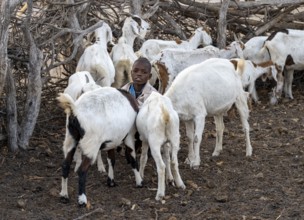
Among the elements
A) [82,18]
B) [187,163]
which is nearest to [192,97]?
[187,163]

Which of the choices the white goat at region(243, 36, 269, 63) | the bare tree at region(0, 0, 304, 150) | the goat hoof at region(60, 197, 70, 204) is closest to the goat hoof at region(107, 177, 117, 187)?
the goat hoof at region(60, 197, 70, 204)

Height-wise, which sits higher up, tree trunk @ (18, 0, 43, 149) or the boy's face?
the boy's face

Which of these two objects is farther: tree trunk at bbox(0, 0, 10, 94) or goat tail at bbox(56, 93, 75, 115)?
tree trunk at bbox(0, 0, 10, 94)

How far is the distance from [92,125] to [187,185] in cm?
144

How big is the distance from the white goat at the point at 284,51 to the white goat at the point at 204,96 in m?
3.30

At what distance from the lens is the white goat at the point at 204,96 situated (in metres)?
8.82

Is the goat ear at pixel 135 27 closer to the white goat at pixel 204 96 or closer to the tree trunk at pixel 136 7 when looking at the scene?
the tree trunk at pixel 136 7

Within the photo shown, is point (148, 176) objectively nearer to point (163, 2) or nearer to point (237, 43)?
point (237, 43)

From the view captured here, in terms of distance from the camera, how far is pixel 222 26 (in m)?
12.7

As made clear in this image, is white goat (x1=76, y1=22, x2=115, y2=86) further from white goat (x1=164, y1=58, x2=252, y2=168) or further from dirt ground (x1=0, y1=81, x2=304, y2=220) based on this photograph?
white goat (x1=164, y1=58, x2=252, y2=168)

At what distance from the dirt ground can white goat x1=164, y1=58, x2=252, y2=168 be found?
314 mm

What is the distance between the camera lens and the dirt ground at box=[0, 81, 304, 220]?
7195 mm

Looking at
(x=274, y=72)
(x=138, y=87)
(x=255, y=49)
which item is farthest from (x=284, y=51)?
(x=138, y=87)

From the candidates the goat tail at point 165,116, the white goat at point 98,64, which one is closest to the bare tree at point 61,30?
the white goat at point 98,64
